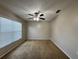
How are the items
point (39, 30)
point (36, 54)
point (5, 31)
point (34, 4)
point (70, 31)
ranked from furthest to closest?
1. point (39, 30)
2. point (5, 31)
3. point (36, 54)
4. point (34, 4)
5. point (70, 31)

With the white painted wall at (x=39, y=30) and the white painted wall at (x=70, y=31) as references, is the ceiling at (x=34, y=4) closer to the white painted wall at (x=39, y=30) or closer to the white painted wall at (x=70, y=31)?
the white painted wall at (x=70, y=31)

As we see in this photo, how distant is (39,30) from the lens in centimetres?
1148

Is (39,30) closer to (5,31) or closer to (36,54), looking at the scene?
(5,31)

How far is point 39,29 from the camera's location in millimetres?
11477

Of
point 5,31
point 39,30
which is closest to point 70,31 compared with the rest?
point 5,31

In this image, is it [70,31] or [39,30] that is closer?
[70,31]

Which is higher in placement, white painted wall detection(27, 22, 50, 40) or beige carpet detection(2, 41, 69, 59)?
white painted wall detection(27, 22, 50, 40)

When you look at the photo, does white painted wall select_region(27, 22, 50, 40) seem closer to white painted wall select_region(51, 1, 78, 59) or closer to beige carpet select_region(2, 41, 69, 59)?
beige carpet select_region(2, 41, 69, 59)

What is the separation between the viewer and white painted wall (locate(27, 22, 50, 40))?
1141 centimetres

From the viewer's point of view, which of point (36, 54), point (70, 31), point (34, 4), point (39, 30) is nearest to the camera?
point (70, 31)

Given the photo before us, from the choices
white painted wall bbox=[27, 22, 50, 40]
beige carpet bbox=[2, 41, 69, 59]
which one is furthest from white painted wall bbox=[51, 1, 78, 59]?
white painted wall bbox=[27, 22, 50, 40]

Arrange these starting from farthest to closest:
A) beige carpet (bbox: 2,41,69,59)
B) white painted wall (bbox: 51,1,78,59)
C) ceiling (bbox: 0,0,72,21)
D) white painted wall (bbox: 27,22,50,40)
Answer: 1. white painted wall (bbox: 27,22,50,40)
2. beige carpet (bbox: 2,41,69,59)
3. ceiling (bbox: 0,0,72,21)
4. white painted wall (bbox: 51,1,78,59)

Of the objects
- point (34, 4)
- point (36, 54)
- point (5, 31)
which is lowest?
point (36, 54)

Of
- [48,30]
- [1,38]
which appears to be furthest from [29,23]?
[1,38]
